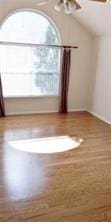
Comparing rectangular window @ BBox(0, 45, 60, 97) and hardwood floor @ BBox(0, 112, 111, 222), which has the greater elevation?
rectangular window @ BBox(0, 45, 60, 97)

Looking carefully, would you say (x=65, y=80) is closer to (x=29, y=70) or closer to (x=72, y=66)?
(x=72, y=66)

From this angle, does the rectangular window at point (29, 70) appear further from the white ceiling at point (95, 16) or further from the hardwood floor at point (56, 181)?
the hardwood floor at point (56, 181)

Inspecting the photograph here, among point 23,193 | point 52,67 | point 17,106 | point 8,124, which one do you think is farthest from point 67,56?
point 23,193

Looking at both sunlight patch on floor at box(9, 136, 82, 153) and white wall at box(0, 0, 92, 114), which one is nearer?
sunlight patch on floor at box(9, 136, 82, 153)

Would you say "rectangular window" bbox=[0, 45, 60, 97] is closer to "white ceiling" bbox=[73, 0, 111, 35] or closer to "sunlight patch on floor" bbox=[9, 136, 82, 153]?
"white ceiling" bbox=[73, 0, 111, 35]

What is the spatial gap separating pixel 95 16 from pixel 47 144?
2.85 m

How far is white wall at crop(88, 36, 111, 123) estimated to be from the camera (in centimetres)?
518

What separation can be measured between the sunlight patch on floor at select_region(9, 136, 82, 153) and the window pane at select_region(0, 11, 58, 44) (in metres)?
2.50

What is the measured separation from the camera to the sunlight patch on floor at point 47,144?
360 cm

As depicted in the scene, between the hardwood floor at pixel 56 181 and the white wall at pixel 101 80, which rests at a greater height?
the white wall at pixel 101 80

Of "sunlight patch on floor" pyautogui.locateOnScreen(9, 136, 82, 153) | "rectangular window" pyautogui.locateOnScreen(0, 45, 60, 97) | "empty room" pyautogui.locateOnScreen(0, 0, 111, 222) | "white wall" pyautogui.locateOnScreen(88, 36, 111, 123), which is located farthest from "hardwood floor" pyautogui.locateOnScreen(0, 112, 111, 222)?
"rectangular window" pyautogui.locateOnScreen(0, 45, 60, 97)

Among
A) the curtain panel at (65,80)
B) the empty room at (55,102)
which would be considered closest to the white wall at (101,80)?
the empty room at (55,102)

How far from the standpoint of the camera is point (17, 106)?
17.9ft

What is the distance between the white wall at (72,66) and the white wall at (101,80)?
0.69ft
